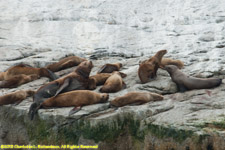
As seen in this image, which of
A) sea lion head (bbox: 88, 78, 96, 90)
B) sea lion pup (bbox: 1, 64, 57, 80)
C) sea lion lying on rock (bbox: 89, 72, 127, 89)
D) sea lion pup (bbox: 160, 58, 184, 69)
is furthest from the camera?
sea lion pup (bbox: 1, 64, 57, 80)

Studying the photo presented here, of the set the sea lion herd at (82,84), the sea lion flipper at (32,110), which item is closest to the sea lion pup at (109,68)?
the sea lion herd at (82,84)

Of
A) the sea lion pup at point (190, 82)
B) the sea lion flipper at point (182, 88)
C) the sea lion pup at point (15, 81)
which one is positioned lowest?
the sea lion pup at point (15, 81)

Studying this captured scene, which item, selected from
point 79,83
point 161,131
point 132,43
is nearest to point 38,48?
point 132,43

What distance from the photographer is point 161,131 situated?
18.3 feet

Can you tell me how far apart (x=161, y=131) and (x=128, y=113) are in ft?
2.71

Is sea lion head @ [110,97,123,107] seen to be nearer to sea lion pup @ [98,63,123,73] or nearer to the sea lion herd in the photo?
the sea lion herd

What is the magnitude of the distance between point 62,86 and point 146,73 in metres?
2.32

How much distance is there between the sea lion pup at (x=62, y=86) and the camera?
6.92 meters

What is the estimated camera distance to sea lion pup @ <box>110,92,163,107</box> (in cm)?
664

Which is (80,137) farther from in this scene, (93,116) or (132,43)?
(132,43)

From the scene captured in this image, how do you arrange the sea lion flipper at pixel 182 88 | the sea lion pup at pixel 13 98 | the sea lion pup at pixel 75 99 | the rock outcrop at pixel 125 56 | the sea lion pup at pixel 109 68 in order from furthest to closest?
1. the sea lion pup at pixel 109 68
2. the sea lion flipper at pixel 182 88
3. the sea lion pup at pixel 13 98
4. the sea lion pup at pixel 75 99
5. the rock outcrop at pixel 125 56

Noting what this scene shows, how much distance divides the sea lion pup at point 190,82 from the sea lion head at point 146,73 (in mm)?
524

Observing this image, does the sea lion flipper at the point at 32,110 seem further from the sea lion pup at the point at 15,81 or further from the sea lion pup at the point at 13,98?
the sea lion pup at the point at 15,81

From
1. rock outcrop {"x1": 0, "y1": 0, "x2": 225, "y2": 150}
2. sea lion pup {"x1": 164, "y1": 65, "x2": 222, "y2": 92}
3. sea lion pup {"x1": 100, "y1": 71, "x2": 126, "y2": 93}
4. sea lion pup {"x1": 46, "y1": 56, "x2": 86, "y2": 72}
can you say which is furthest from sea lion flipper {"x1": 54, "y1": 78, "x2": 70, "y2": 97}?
sea lion pup {"x1": 46, "y1": 56, "x2": 86, "y2": 72}
